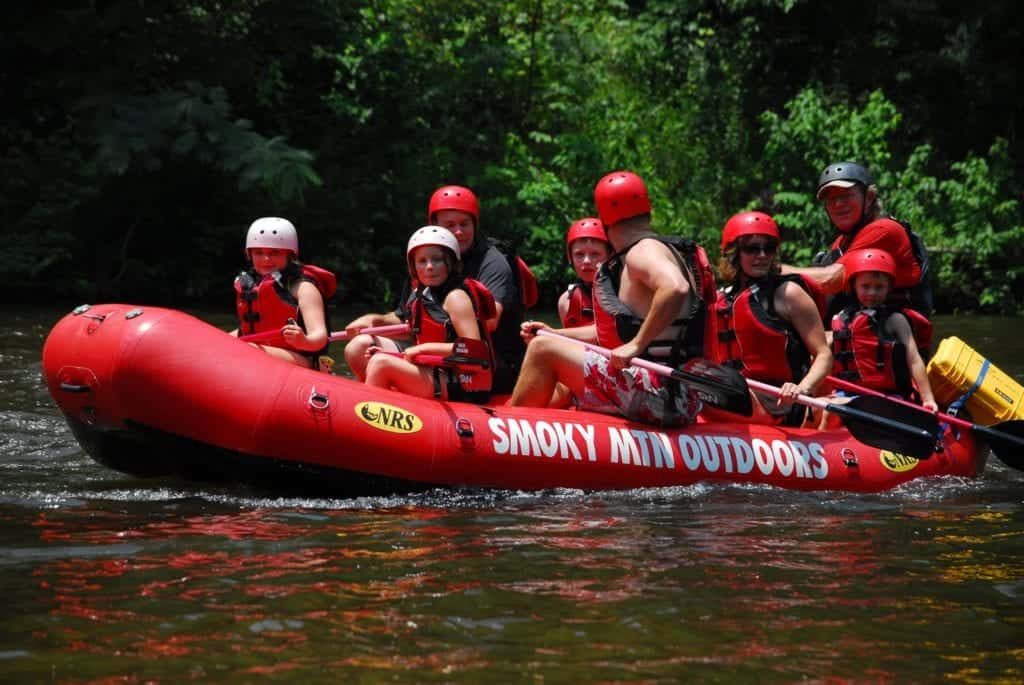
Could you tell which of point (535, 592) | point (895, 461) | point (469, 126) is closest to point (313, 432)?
point (535, 592)

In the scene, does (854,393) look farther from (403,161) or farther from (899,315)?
(403,161)

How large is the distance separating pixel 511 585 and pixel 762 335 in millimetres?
2670

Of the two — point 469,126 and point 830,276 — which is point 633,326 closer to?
point 830,276

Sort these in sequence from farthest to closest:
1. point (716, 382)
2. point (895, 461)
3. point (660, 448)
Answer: point (895, 461), point (660, 448), point (716, 382)

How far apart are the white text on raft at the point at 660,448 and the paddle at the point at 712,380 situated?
0.23 meters

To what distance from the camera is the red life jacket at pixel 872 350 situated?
24.9 feet

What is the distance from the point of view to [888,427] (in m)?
7.19

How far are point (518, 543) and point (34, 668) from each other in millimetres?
2050

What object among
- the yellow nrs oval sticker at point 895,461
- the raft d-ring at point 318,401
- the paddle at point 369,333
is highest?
the paddle at point 369,333

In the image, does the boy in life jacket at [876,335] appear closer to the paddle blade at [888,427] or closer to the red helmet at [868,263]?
the red helmet at [868,263]

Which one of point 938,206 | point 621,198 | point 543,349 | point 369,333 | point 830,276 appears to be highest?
point 938,206

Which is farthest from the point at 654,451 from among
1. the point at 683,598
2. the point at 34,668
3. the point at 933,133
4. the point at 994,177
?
the point at 933,133

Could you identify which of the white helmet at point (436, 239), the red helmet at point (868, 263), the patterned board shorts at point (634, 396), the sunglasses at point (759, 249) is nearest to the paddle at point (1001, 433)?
the red helmet at point (868, 263)

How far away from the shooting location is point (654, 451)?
699 cm
